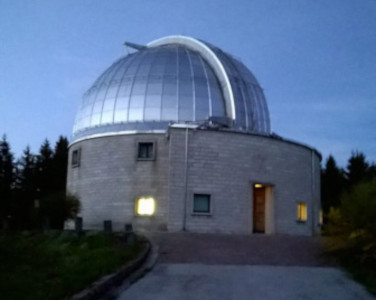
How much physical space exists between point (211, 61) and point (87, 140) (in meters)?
7.09

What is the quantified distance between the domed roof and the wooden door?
2914 millimetres

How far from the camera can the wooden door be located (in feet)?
72.7

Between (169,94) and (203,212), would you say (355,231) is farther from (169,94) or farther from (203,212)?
(169,94)

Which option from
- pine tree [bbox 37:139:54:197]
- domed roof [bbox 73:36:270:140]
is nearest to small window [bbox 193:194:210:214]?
domed roof [bbox 73:36:270:140]

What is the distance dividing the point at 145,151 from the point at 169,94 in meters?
2.76

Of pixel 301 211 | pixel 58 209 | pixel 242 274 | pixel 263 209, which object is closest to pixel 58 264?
pixel 242 274

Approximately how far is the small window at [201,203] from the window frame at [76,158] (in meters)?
6.77

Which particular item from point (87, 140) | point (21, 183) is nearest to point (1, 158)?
point (21, 183)

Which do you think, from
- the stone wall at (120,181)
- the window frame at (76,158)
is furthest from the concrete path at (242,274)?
the window frame at (76,158)

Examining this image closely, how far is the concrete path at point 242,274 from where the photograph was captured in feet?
29.0

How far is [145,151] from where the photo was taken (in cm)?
2248

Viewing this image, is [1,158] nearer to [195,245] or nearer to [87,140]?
[87,140]

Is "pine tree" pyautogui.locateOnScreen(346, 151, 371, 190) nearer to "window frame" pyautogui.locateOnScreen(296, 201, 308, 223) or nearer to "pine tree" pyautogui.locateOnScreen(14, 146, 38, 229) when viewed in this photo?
"window frame" pyautogui.locateOnScreen(296, 201, 308, 223)

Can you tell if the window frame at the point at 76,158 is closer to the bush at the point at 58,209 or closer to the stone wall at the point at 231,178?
the bush at the point at 58,209
